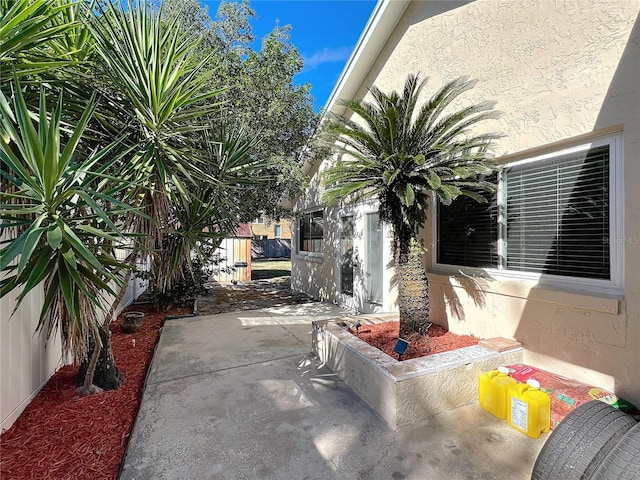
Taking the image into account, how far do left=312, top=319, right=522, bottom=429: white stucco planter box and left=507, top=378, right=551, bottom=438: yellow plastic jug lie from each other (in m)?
0.48

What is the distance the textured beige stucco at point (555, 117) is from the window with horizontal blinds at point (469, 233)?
341mm

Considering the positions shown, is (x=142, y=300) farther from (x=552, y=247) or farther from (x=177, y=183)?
(x=552, y=247)

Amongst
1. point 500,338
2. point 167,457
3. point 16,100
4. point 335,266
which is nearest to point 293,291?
point 335,266

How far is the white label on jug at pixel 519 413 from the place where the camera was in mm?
2804

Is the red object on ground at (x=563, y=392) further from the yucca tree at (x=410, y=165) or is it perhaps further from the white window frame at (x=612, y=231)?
the yucca tree at (x=410, y=165)

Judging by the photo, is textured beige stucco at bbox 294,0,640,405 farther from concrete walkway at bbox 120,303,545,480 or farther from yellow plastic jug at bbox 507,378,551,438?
concrete walkway at bbox 120,303,545,480

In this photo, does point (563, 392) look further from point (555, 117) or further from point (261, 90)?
point (261, 90)

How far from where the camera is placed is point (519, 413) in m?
2.86

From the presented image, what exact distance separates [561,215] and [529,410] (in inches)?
91.4

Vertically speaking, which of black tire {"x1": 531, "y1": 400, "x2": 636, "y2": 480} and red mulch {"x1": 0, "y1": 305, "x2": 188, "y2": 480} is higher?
black tire {"x1": 531, "y1": 400, "x2": 636, "y2": 480}

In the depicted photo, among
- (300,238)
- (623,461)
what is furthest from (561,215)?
(300,238)

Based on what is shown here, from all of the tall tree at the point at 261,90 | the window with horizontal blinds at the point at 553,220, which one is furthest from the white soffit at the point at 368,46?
the window with horizontal blinds at the point at 553,220

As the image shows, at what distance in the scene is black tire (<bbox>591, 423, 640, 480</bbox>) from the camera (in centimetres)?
177

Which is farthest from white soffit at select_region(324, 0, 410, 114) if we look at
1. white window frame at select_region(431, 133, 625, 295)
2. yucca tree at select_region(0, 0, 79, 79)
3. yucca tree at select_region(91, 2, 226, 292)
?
yucca tree at select_region(0, 0, 79, 79)
